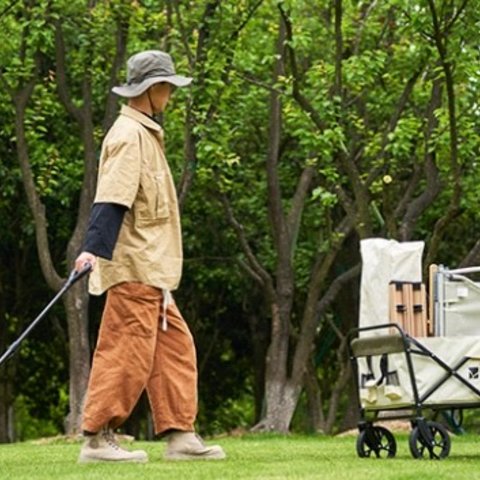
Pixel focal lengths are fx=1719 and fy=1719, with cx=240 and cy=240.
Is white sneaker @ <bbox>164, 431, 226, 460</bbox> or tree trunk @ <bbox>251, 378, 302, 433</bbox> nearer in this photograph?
white sneaker @ <bbox>164, 431, 226, 460</bbox>

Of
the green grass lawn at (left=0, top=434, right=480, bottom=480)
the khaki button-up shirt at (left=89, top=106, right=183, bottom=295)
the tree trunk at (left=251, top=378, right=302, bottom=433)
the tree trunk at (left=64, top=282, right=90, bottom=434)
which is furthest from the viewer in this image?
the tree trunk at (left=251, top=378, right=302, bottom=433)

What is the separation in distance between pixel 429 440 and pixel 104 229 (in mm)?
2583

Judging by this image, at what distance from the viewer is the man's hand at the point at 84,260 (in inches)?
372

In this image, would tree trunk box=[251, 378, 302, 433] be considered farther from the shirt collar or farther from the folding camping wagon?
the shirt collar

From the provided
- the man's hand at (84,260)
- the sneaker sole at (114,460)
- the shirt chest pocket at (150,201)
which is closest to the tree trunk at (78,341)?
the sneaker sole at (114,460)

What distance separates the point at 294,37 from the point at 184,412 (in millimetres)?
9785

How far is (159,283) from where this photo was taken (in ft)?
32.7

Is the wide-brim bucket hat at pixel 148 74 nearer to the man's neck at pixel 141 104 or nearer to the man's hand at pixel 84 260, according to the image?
the man's neck at pixel 141 104

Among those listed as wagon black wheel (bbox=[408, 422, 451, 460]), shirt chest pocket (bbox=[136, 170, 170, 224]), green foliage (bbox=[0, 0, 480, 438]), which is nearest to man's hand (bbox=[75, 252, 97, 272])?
shirt chest pocket (bbox=[136, 170, 170, 224])

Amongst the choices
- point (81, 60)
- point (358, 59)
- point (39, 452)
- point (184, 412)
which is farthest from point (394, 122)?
point (184, 412)

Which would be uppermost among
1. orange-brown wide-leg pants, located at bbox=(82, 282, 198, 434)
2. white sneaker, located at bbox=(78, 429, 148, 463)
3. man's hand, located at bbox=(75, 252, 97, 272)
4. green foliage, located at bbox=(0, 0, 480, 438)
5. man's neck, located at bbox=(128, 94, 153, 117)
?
green foliage, located at bbox=(0, 0, 480, 438)

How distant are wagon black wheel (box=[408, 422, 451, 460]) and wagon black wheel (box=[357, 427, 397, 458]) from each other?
32 centimetres

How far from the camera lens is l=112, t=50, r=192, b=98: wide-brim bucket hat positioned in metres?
10.0

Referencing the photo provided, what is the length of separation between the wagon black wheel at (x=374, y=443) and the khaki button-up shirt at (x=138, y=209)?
198 cm
